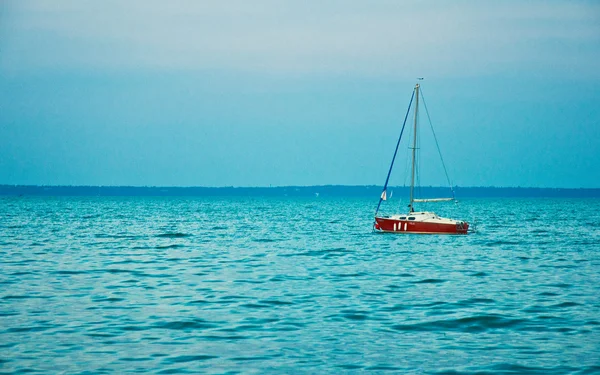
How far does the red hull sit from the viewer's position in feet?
198

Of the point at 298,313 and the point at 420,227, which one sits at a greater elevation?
the point at 420,227

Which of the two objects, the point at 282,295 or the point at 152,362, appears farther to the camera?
the point at 282,295

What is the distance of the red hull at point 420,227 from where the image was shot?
60406mm

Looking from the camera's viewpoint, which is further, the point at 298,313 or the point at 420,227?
the point at 420,227

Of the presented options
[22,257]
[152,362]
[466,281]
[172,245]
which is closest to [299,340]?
[152,362]

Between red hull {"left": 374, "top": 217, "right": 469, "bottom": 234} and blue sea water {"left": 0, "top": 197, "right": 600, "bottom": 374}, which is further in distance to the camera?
red hull {"left": 374, "top": 217, "right": 469, "bottom": 234}

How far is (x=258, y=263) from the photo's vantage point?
3856 centimetres

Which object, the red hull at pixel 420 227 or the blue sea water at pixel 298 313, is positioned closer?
the blue sea water at pixel 298 313

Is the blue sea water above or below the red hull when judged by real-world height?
below

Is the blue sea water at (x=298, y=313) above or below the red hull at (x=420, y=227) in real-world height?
below

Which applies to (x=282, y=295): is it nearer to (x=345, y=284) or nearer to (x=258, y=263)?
(x=345, y=284)

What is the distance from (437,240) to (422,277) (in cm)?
2546

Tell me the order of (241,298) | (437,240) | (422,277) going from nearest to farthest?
(241,298), (422,277), (437,240)

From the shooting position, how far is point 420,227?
199 feet
